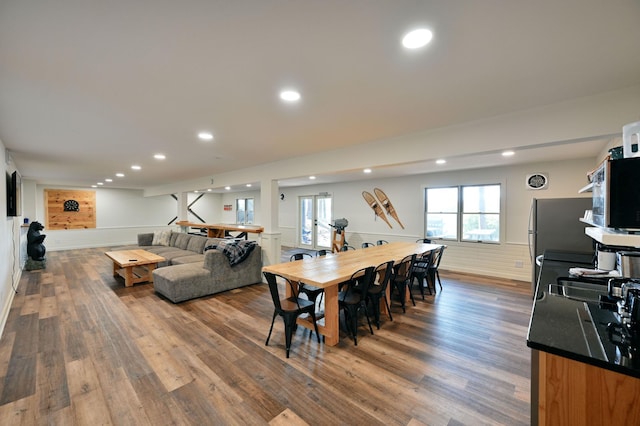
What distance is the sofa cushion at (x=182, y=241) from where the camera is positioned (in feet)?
22.8

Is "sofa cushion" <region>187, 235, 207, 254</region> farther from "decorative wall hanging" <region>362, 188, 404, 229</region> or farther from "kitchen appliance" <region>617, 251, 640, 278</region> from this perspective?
"kitchen appliance" <region>617, 251, 640, 278</region>

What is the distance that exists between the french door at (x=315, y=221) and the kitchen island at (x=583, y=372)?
763 centimetres

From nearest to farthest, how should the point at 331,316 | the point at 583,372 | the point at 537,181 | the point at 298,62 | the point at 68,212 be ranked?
the point at 583,372 < the point at 298,62 < the point at 331,316 < the point at 537,181 < the point at 68,212

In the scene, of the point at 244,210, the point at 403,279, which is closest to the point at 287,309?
the point at 403,279

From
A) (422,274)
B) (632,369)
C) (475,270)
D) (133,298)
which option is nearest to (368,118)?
(632,369)

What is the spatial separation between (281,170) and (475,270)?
4.61 metres

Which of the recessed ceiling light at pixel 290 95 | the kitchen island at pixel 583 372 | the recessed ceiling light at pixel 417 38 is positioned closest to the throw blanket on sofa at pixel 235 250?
the recessed ceiling light at pixel 290 95

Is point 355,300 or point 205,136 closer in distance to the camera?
point 355,300

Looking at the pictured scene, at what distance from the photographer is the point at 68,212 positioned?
370 inches

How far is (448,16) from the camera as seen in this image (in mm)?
1265

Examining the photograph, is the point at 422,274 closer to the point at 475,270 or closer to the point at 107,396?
the point at 475,270

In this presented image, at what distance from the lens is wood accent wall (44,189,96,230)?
9039mm

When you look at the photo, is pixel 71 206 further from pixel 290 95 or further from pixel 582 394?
pixel 582 394

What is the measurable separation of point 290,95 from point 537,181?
5.30 m
